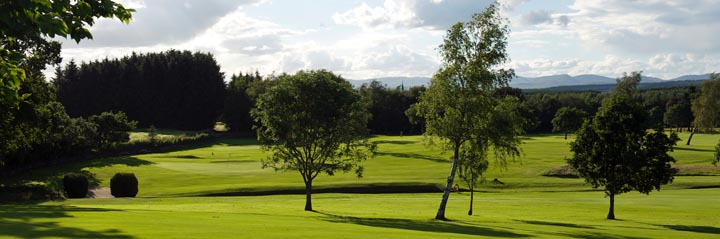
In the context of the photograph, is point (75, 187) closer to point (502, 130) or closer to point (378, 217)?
point (378, 217)

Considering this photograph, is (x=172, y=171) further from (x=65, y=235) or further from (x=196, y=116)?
(x=196, y=116)

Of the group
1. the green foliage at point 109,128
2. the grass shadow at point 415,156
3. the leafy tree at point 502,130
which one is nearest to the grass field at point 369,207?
the grass shadow at point 415,156

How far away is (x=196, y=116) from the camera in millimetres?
154625

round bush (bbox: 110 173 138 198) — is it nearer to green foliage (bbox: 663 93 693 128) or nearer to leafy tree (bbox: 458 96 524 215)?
leafy tree (bbox: 458 96 524 215)

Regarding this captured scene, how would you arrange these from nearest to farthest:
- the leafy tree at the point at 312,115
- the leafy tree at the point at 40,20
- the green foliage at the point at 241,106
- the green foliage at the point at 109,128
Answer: the leafy tree at the point at 40,20, the leafy tree at the point at 312,115, the green foliage at the point at 109,128, the green foliage at the point at 241,106

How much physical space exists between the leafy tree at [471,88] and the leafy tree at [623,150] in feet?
17.3

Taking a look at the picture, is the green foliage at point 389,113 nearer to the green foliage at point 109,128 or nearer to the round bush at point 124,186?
the green foliage at point 109,128

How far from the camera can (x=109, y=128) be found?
91688mm

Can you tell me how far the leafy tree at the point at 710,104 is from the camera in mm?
101062

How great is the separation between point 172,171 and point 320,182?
20.5m

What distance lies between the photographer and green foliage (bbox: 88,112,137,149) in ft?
299

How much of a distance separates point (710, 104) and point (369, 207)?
272 feet

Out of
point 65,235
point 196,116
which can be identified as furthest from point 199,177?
point 196,116

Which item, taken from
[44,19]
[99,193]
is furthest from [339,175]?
[44,19]
